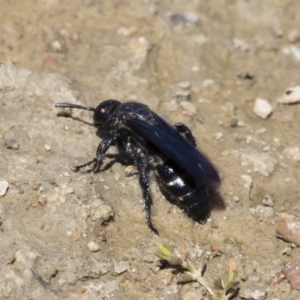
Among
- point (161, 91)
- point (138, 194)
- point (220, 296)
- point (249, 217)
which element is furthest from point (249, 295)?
point (161, 91)

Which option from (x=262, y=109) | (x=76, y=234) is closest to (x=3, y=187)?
(x=76, y=234)

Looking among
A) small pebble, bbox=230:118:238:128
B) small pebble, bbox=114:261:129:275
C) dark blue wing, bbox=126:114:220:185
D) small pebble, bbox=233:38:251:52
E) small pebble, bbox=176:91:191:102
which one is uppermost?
dark blue wing, bbox=126:114:220:185

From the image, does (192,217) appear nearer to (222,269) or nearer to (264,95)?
(222,269)

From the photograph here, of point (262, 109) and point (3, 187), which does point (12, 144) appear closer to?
point (3, 187)

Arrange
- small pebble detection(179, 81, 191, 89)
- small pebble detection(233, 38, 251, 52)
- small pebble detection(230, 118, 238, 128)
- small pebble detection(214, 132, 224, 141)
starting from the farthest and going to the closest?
1. small pebble detection(233, 38, 251, 52)
2. small pebble detection(179, 81, 191, 89)
3. small pebble detection(230, 118, 238, 128)
4. small pebble detection(214, 132, 224, 141)

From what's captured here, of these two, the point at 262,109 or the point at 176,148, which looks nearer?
the point at 176,148

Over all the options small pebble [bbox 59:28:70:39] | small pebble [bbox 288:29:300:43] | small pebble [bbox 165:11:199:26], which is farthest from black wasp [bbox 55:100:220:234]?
small pebble [bbox 288:29:300:43]

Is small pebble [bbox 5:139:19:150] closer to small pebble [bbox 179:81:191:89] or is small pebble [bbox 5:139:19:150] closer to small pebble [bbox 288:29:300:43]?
small pebble [bbox 179:81:191:89]
